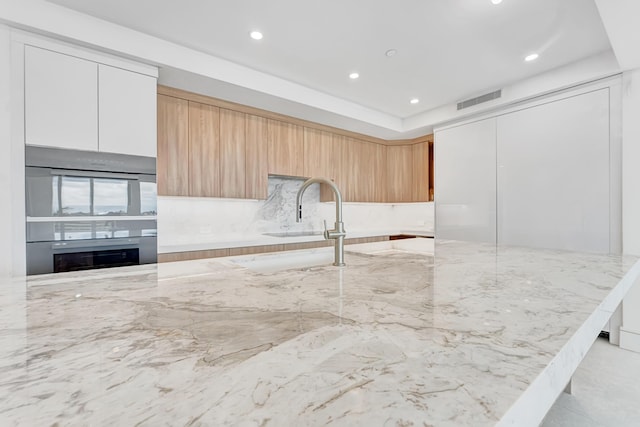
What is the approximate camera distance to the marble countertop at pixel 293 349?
33 centimetres

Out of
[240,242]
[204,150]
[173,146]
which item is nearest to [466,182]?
[240,242]

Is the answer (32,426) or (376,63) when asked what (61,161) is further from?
(376,63)

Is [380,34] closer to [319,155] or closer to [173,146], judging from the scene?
[319,155]

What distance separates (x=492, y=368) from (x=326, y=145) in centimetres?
376

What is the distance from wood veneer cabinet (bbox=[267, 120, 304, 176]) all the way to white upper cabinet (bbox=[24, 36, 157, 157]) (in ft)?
4.37

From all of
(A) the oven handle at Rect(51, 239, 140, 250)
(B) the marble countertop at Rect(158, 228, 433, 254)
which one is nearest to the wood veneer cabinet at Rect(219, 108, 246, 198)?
(B) the marble countertop at Rect(158, 228, 433, 254)

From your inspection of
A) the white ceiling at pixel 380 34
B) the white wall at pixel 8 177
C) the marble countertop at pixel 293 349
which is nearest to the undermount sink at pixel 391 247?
the marble countertop at pixel 293 349

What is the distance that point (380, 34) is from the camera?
2258 mm

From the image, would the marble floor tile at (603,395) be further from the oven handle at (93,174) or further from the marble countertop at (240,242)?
the oven handle at (93,174)

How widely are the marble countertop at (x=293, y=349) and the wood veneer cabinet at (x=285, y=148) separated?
2688 mm

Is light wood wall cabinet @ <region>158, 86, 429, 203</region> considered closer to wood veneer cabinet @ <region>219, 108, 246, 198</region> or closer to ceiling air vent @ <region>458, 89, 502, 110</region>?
wood veneer cabinet @ <region>219, 108, 246, 198</region>

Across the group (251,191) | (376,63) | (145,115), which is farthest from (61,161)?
(376,63)

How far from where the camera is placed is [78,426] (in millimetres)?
297

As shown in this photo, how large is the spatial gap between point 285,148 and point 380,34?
5.58 ft
